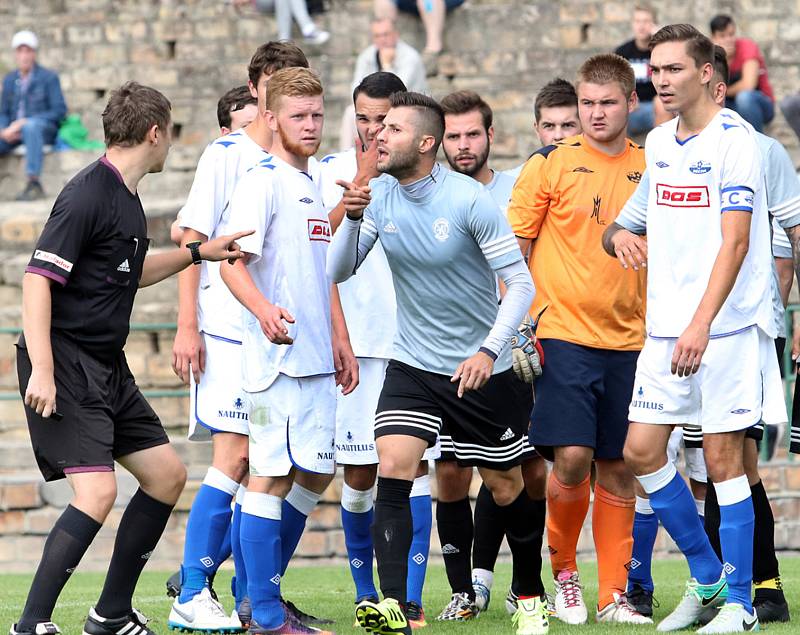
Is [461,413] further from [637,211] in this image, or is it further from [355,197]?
[637,211]

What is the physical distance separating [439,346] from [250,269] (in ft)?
2.82

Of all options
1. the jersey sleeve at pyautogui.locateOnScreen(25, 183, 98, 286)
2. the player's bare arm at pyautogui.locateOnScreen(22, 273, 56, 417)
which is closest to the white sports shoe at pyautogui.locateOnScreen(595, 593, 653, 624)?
the player's bare arm at pyautogui.locateOnScreen(22, 273, 56, 417)

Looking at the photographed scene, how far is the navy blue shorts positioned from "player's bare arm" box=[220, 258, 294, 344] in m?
1.45

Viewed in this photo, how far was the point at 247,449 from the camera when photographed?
7.32 metres

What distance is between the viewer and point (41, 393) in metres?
6.03

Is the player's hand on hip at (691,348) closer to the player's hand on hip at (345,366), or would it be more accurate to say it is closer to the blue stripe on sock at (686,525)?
the blue stripe on sock at (686,525)

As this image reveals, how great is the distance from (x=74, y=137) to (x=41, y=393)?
41.7 feet

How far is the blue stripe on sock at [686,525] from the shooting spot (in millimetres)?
6762

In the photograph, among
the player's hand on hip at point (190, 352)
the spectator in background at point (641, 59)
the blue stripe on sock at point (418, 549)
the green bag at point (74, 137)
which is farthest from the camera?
the green bag at point (74, 137)

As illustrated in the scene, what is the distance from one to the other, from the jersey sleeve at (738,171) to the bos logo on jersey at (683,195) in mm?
81

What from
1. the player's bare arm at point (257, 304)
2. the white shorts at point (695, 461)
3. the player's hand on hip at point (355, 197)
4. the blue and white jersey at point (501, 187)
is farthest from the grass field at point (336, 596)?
A: the blue and white jersey at point (501, 187)

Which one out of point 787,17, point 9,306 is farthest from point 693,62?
point 787,17

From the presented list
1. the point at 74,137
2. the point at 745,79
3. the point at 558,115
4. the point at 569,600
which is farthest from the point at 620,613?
the point at 74,137

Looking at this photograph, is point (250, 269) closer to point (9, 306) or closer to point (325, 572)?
point (325, 572)
